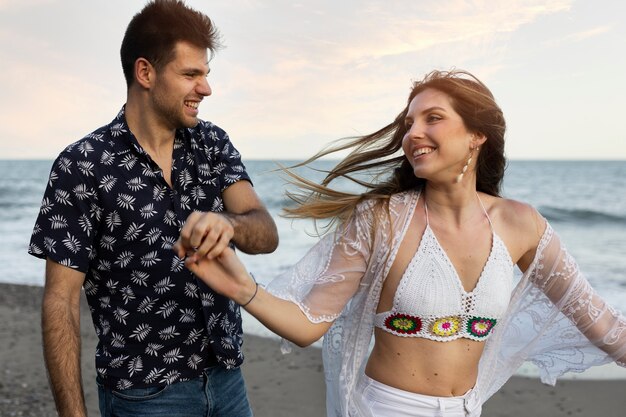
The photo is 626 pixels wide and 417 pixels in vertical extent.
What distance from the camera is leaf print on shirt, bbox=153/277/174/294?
249 cm

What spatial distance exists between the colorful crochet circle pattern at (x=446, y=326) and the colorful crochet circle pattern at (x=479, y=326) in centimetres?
5

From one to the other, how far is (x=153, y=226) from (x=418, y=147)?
0.98m

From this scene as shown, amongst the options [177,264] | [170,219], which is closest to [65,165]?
[170,219]

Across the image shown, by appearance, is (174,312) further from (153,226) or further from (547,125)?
(547,125)

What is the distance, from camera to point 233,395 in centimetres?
272

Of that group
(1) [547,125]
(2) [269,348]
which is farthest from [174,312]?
(1) [547,125]

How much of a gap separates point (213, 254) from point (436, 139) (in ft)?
3.04

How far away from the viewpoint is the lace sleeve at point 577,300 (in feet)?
8.89

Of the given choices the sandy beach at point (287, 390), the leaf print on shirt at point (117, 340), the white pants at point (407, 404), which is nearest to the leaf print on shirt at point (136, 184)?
the leaf print on shirt at point (117, 340)

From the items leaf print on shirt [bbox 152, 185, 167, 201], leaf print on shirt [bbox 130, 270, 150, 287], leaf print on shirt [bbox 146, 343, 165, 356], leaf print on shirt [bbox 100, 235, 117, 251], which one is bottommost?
leaf print on shirt [bbox 146, 343, 165, 356]

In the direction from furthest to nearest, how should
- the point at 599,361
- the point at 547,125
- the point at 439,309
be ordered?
1. the point at 547,125
2. the point at 599,361
3. the point at 439,309

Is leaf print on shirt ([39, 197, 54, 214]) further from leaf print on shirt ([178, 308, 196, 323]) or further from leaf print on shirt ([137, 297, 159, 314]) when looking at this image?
leaf print on shirt ([178, 308, 196, 323])

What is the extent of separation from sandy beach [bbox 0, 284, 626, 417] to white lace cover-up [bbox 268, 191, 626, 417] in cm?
329

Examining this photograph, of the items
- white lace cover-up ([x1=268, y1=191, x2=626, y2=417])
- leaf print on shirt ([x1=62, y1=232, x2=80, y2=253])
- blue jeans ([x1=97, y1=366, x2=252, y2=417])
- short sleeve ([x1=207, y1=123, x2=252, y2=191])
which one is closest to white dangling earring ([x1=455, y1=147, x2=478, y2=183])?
white lace cover-up ([x1=268, y1=191, x2=626, y2=417])
